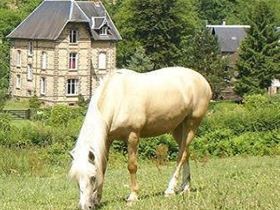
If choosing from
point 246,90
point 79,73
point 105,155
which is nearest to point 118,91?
point 105,155

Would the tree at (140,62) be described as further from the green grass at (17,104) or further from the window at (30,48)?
the green grass at (17,104)

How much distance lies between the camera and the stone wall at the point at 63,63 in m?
69.0

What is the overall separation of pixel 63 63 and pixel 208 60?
42.4 feet

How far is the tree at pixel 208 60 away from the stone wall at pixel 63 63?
25.6 feet

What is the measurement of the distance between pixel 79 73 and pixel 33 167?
5194 centimetres

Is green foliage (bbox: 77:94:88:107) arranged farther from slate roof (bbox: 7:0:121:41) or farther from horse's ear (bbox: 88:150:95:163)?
horse's ear (bbox: 88:150:95:163)

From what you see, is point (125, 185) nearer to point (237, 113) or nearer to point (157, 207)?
point (157, 207)

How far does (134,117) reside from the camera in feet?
32.0

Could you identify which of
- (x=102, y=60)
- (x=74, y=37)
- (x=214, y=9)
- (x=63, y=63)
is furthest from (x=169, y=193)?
(x=214, y=9)

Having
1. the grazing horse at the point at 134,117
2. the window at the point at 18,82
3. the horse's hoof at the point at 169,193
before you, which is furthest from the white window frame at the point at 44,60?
the horse's hoof at the point at 169,193

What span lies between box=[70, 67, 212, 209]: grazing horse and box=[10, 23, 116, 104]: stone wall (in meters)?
57.2

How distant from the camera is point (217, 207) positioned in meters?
7.81

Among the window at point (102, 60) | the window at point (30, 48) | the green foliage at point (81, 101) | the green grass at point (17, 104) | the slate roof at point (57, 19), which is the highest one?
the slate roof at point (57, 19)

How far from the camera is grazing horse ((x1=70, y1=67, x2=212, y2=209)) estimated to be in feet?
29.5
